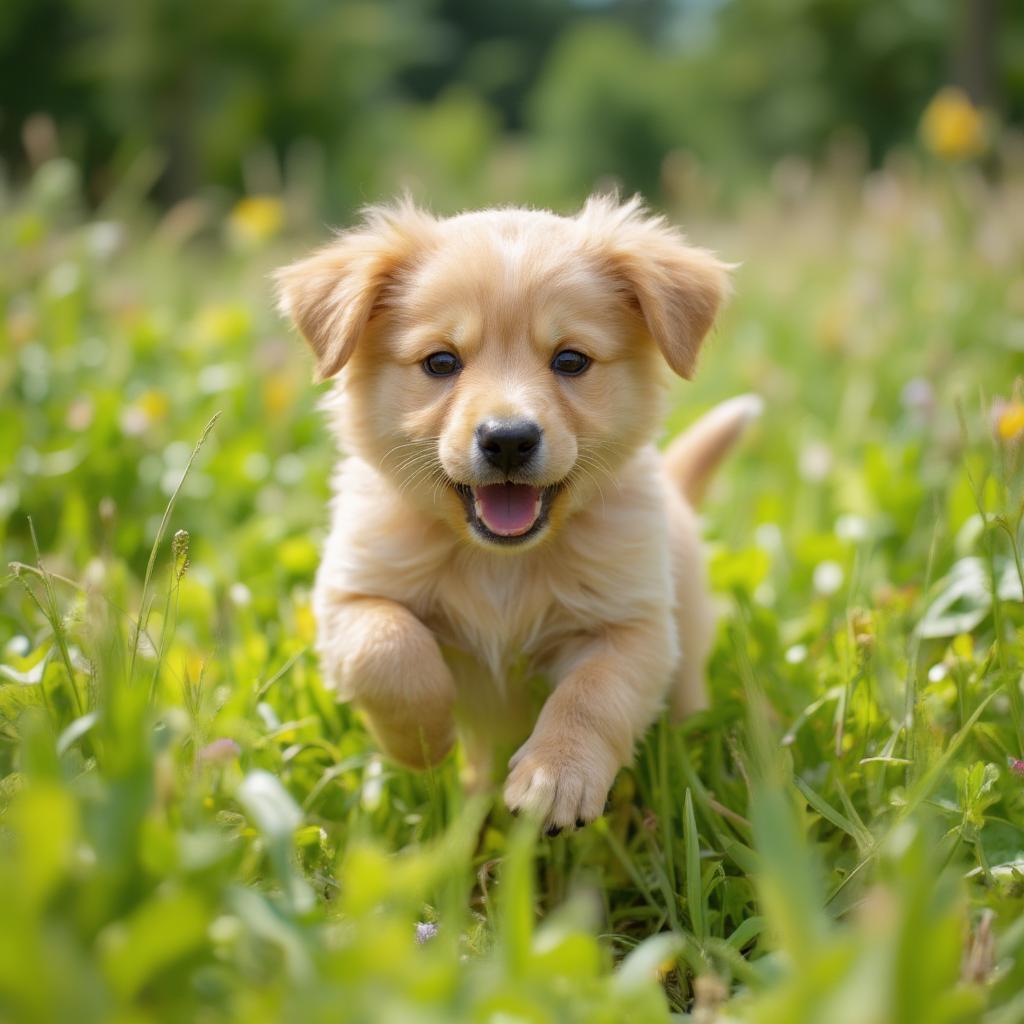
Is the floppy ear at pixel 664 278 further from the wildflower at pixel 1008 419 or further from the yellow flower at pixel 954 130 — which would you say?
the yellow flower at pixel 954 130

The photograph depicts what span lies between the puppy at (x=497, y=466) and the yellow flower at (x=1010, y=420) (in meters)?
0.65

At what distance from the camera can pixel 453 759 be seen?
7.82ft

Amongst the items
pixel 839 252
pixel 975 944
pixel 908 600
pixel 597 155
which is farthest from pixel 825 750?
pixel 597 155

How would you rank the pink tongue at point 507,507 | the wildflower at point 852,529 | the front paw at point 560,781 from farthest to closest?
the wildflower at point 852,529
the pink tongue at point 507,507
the front paw at point 560,781

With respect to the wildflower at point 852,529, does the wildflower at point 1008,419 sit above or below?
above

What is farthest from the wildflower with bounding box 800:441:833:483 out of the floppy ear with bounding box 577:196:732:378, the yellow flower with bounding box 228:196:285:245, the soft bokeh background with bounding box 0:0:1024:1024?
the yellow flower with bounding box 228:196:285:245

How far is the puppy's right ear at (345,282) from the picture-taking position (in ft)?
7.23

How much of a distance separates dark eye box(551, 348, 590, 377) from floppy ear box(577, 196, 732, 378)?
0.16 m

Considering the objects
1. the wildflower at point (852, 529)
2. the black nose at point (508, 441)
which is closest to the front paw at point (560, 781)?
the black nose at point (508, 441)

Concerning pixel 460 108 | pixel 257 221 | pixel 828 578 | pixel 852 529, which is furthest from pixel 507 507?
pixel 460 108

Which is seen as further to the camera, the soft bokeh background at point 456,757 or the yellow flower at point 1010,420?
the yellow flower at point 1010,420

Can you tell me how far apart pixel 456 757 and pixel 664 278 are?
116 cm

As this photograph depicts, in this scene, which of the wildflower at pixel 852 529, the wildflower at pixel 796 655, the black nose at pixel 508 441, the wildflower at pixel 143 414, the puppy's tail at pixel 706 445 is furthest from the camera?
the wildflower at pixel 143 414

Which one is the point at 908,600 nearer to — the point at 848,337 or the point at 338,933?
the point at 338,933
